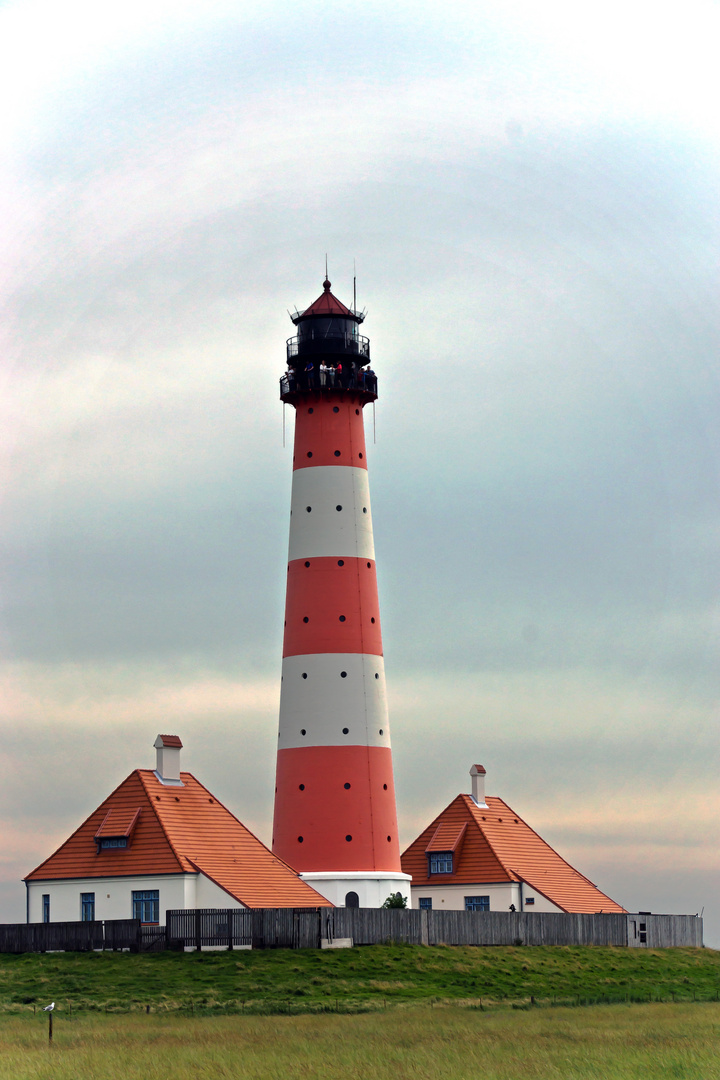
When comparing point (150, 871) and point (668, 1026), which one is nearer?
point (668, 1026)

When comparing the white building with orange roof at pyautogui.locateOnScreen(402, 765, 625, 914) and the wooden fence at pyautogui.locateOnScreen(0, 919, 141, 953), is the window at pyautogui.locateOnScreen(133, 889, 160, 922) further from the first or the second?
the white building with orange roof at pyautogui.locateOnScreen(402, 765, 625, 914)

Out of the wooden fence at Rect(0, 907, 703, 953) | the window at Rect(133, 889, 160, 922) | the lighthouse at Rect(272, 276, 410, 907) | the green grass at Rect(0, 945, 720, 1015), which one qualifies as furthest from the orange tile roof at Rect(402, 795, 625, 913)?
the window at Rect(133, 889, 160, 922)

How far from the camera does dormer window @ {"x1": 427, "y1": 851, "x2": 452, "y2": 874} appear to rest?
6462 centimetres

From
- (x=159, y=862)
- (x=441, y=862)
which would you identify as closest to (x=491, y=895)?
(x=441, y=862)

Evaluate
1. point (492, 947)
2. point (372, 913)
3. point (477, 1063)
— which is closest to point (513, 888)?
point (492, 947)

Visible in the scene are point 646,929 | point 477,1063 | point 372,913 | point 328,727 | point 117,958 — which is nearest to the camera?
point 477,1063

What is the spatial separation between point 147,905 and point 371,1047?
21200mm

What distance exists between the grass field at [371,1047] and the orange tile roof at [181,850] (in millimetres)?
13384

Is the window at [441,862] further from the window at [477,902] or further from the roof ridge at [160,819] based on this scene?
the roof ridge at [160,819]

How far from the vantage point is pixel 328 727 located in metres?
55.8

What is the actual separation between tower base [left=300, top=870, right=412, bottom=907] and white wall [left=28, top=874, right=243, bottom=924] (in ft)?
19.4

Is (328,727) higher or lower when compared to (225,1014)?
higher

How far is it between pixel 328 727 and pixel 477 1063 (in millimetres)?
27044

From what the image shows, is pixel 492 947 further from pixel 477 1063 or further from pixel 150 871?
pixel 477 1063
